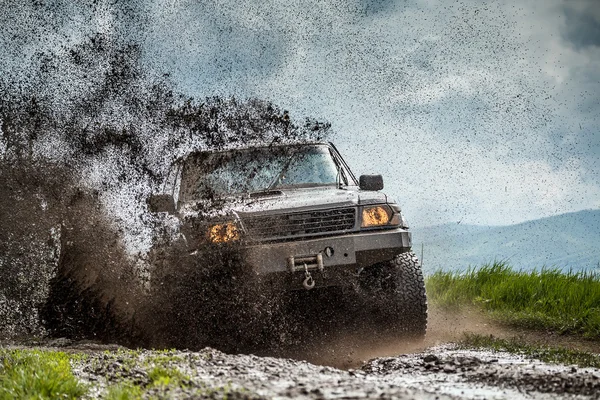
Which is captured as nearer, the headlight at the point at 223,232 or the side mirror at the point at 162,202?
the headlight at the point at 223,232

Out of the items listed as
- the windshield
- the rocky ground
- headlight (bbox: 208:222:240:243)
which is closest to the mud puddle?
the rocky ground

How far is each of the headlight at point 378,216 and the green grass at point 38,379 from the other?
254cm

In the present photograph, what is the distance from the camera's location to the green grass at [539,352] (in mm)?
5902

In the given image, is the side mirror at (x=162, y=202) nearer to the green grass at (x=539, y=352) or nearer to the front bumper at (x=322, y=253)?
the front bumper at (x=322, y=253)

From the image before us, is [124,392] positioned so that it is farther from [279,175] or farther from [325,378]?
[279,175]

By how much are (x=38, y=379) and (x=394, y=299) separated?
3078 mm

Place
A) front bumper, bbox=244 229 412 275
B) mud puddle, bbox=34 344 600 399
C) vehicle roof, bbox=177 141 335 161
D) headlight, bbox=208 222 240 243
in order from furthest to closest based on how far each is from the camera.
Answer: vehicle roof, bbox=177 141 335 161, headlight, bbox=208 222 240 243, front bumper, bbox=244 229 412 275, mud puddle, bbox=34 344 600 399

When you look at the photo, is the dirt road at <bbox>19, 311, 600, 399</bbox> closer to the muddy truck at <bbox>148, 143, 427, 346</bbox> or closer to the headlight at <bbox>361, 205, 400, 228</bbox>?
the muddy truck at <bbox>148, 143, 427, 346</bbox>

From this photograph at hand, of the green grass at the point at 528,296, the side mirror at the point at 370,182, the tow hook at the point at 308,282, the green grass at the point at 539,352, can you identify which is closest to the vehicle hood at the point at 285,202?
the side mirror at the point at 370,182

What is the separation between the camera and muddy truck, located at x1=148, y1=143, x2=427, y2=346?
19.1 ft

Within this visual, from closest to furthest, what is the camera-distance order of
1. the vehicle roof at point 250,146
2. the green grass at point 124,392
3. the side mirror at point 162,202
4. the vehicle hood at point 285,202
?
the green grass at point 124,392 → the vehicle hood at point 285,202 → the side mirror at point 162,202 → the vehicle roof at point 250,146

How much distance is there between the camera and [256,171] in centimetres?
684

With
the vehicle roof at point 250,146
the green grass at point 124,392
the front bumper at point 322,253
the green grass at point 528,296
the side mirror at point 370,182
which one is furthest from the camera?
the green grass at point 528,296

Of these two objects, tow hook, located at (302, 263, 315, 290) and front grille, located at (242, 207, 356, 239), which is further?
front grille, located at (242, 207, 356, 239)
